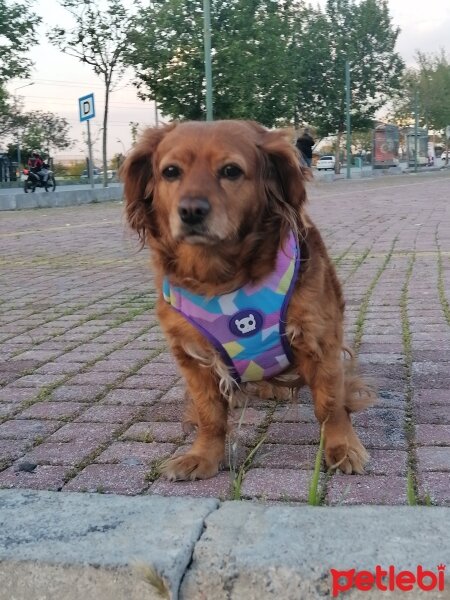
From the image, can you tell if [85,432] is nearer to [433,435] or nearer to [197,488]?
[197,488]

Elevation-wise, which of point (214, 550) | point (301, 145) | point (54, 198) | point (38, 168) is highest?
point (38, 168)

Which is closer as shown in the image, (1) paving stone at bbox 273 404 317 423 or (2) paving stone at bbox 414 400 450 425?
(2) paving stone at bbox 414 400 450 425

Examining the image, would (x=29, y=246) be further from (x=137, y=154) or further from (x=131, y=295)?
(x=137, y=154)

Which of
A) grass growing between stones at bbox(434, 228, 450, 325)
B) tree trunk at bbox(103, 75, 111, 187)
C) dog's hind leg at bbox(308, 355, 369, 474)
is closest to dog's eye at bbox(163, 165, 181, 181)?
dog's hind leg at bbox(308, 355, 369, 474)

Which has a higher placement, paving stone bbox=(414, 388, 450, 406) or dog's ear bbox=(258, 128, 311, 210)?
dog's ear bbox=(258, 128, 311, 210)

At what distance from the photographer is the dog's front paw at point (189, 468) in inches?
111

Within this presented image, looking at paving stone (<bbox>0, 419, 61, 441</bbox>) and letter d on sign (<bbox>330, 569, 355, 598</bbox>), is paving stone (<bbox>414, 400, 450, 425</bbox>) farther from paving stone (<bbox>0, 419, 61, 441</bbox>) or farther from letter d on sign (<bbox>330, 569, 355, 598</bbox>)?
paving stone (<bbox>0, 419, 61, 441</bbox>)

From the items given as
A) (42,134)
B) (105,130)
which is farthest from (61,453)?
(42,134)

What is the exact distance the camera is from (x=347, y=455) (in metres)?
2.83

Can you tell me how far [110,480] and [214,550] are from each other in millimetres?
840

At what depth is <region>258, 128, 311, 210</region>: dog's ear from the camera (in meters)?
2.94

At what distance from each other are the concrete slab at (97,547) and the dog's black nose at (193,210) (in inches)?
38.3

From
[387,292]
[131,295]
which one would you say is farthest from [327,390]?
[131,295]

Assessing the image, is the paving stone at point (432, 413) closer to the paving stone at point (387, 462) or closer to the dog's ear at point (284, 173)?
the paving stone at point (387, 462)
